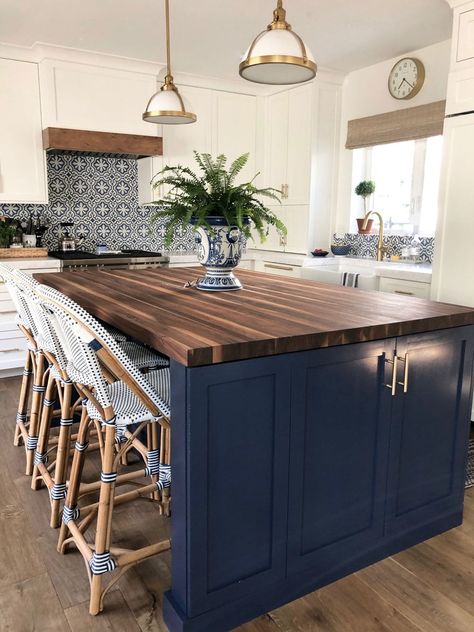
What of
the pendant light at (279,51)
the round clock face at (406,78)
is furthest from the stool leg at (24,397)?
the round clock face at (406,78)

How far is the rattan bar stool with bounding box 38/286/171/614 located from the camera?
63.9 inches

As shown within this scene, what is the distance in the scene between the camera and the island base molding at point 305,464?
1559 millimetres

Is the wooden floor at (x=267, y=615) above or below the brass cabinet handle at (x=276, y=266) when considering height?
below

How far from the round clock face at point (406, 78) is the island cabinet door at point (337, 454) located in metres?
3.23

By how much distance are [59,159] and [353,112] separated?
9.02ft

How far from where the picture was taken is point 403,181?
4.82m

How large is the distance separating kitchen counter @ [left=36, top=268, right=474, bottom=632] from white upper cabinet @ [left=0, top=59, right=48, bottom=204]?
2.60 metres

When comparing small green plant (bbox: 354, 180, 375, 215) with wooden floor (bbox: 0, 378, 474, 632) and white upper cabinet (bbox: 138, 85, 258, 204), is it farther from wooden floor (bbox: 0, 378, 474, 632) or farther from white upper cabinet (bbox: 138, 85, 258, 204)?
wooden floor (bbox: 0, 378, 474, 632)

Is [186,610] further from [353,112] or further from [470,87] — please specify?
[353,112]

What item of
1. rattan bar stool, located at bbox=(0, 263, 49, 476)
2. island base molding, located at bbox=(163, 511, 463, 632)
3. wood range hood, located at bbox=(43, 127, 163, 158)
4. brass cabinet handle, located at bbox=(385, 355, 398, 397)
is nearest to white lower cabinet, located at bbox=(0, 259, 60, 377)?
wood range hood, located at bbox=(43, 127, 163, 158)

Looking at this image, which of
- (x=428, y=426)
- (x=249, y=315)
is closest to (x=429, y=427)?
(x=428, y=426)

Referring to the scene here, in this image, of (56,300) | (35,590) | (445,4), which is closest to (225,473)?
(56,300)

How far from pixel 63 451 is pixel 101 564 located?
52 centimetres

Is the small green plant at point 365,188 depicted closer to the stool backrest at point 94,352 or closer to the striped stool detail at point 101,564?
the stool backrest at point 94,352
